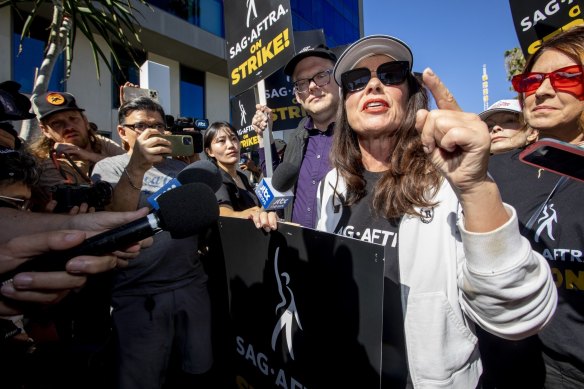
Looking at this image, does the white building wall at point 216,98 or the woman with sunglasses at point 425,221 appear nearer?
the woman with sunglasses at point 425,221

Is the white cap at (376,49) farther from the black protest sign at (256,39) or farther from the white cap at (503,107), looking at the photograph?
the white cap at (503,107)

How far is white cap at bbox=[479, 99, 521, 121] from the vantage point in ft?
8.96

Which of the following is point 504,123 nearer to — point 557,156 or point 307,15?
point 557,156

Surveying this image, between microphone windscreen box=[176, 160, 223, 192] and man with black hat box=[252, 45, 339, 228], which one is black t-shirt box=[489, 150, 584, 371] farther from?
microphone windscreen box=[176, 160, 223, 192]

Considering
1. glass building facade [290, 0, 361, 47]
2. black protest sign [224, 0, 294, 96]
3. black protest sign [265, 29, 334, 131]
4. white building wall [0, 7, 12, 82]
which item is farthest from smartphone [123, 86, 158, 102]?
glass building facade [290, 0, 361, 47]

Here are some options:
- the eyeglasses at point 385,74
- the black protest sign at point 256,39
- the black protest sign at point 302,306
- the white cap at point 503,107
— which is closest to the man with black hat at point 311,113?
the black protest sign at point 256,39

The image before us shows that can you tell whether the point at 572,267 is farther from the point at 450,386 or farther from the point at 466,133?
the point at 466,133

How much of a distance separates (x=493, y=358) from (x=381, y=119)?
1.41 metres

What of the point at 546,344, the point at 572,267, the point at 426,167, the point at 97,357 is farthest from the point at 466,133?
the point at 97,357

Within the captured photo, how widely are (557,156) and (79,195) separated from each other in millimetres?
2114

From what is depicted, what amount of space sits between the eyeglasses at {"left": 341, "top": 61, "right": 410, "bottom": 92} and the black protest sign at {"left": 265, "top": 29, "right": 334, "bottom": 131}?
2.79 metres

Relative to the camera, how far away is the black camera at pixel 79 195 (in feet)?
5.59

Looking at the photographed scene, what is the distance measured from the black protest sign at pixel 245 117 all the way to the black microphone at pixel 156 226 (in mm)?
2842

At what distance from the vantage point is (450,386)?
115cm
